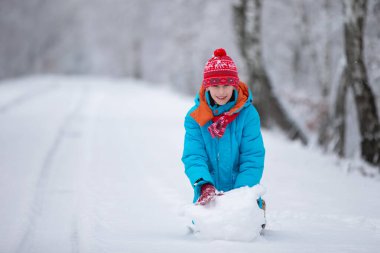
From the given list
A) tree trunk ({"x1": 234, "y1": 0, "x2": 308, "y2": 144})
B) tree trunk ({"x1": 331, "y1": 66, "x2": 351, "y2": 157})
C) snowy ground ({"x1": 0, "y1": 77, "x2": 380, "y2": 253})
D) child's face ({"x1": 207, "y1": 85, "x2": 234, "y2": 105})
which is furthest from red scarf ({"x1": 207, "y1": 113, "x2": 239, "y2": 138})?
tree trunk ({"x1": 234, "y1": 0, "x2": 308, "y2": 144})

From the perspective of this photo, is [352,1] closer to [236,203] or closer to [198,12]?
[236,203]

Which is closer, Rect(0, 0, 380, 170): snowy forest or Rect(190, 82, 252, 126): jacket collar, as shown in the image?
Rect(190, 82, 252, 126): jacket collar

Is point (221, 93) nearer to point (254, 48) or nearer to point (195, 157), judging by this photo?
point (195, 157)

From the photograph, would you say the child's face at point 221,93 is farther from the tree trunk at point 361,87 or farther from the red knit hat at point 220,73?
the tree trunk at point 361,87

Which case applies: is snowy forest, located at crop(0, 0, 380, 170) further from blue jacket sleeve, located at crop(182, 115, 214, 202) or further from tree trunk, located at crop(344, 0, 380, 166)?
blue jacket sleeve, located at crop(182, 115, 214, 202)

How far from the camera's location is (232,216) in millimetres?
3525

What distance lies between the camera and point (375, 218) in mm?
4629

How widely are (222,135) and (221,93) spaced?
34 cm

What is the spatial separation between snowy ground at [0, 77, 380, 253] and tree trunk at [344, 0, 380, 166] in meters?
0.64

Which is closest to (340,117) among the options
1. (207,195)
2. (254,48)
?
(254,48)

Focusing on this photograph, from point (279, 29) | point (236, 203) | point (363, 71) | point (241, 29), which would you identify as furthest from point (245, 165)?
point (279, 29)

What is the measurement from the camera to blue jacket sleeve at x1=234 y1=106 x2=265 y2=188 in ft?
12.4

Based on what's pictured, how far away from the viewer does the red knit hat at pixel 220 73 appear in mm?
3795

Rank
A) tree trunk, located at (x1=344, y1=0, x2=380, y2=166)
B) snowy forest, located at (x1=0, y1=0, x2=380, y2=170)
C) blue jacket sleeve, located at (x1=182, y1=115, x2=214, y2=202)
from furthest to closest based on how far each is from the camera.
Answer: snowy forest, located at (x1=0, y1=0, x2=380, y2=170) < tree trunk, located at (x1=344, y1=0, x2=380, y2=166) < blue jacket sleeve, located at (x1=182, y1=115, x2=214, y2=202)
